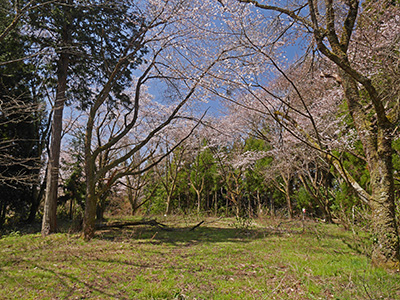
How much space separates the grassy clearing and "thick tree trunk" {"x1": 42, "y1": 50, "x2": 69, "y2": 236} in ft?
A: 2.44

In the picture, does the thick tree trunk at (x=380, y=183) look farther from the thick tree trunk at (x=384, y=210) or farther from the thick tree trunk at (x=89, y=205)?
the thick tree trunk at (x=89, y=205)

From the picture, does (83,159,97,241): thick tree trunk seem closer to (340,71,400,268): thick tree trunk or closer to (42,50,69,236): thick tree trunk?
(42,50,69,236): thick tree trunk

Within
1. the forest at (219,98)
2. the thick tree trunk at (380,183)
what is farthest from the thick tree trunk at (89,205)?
the thick tree trunk at (380,183)

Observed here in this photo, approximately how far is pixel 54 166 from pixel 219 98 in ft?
19.5

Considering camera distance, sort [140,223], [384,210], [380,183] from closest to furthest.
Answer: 1. [384,210]
2. [380,183]
3. [140,223]

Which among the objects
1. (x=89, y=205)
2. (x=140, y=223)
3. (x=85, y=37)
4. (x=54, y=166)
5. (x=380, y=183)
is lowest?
(x=140, y=223)

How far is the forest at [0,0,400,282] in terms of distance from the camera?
12.3ft

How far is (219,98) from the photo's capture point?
9.50 m

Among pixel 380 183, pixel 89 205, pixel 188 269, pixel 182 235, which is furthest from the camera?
pixel 182 235

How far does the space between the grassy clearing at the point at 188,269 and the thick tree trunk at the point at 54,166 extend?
74cm

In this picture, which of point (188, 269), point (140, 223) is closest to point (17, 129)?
point (140, 223)

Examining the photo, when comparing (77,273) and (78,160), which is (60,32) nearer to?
(78,160)

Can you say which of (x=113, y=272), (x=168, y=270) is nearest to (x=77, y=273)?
(x=113, y=272)

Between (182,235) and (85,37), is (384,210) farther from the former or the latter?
(85,37)
